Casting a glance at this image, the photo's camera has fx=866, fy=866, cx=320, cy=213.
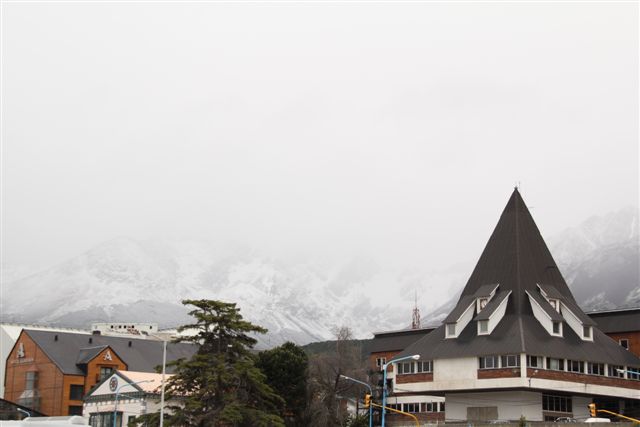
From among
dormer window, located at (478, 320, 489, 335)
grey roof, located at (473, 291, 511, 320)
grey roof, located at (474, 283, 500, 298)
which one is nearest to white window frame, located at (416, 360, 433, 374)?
dormer window, located at (478, 320, 489, 335)

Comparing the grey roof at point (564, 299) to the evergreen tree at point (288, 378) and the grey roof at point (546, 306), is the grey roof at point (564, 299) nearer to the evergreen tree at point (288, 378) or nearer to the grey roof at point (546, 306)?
the grey roof at point (546, 306)

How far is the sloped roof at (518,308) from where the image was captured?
80.7m

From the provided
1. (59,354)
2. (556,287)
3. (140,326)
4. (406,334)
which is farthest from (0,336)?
(556,287)

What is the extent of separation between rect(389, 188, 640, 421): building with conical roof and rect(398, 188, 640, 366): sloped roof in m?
0.13

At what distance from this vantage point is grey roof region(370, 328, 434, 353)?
11438 centimetres

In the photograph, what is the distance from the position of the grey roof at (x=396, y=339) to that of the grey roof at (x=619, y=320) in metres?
23.1

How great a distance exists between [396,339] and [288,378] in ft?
109

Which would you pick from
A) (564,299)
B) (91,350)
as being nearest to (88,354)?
(91,350)

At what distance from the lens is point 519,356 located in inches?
3073

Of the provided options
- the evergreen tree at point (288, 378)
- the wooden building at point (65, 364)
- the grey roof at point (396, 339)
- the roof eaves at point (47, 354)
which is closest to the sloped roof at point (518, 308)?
the evergreen tree at point (288, 378)

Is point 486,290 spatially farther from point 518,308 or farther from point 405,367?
point 405,367

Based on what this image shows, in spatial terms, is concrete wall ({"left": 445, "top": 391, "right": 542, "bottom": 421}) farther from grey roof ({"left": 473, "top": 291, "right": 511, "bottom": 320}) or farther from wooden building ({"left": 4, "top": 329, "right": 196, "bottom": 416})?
wooden building ({"left": 4, "top": 329, "right": 196, "bottom": 416})

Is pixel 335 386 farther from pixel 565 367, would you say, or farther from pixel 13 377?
pixel 13 377

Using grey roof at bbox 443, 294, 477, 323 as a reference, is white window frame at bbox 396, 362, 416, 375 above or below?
below
